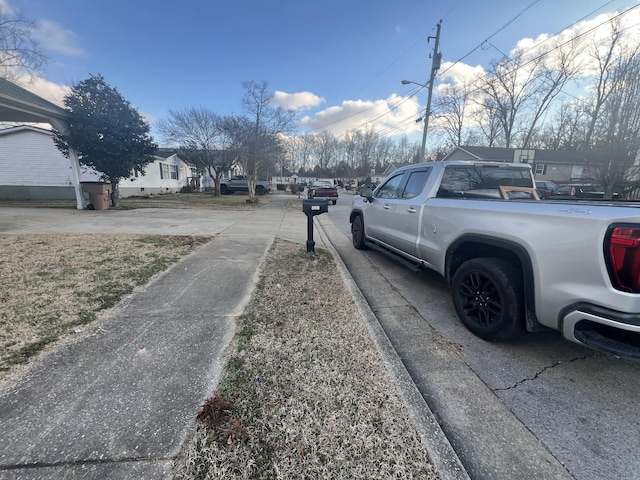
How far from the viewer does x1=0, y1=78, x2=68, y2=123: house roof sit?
9.63 metres

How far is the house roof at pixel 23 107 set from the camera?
9.63m

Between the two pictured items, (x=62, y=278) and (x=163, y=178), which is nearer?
(x=62, y=278)

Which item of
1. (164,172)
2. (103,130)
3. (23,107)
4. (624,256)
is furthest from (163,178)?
(624,256)

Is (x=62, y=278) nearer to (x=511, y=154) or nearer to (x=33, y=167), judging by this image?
(x=33, y=167)

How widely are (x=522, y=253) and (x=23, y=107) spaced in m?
15.0

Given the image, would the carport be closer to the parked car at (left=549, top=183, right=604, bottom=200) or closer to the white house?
the white house

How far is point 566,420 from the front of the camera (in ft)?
6.36

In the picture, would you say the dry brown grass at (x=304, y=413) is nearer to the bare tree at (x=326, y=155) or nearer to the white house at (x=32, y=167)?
the white house at (x=32, y=167)

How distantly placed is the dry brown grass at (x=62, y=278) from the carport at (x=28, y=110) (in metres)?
6.11

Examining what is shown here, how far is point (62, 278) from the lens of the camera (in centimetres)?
418

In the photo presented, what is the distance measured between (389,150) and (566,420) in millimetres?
87190

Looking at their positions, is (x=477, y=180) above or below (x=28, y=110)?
below

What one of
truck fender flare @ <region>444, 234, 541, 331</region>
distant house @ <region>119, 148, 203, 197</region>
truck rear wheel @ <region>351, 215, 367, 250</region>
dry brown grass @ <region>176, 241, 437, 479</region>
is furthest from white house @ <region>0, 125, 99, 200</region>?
truck fender flare @ <region>444, 234, 541, 331</region>

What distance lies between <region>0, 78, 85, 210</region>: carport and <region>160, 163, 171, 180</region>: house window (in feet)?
44.2
